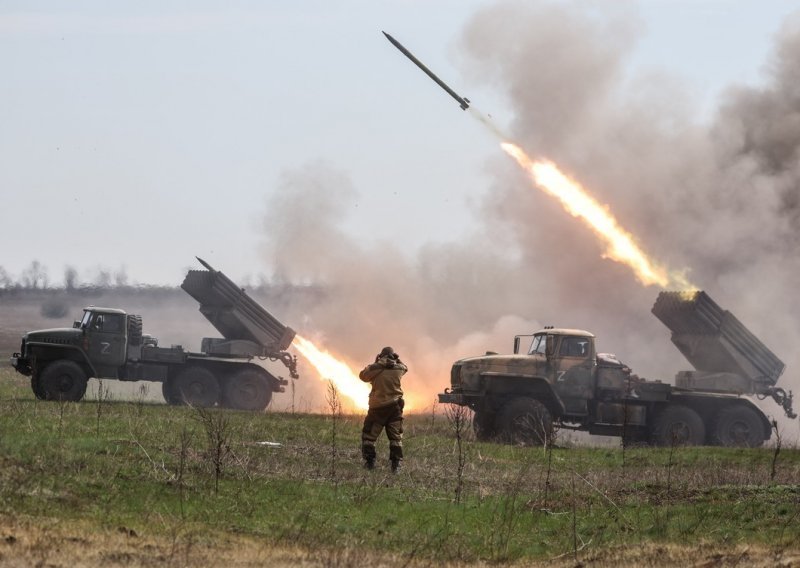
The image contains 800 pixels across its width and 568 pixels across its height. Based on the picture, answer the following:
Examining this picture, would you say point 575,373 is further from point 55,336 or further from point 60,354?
point 55,336

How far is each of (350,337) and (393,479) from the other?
95.1 ft

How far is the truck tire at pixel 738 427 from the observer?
30359 millimetres

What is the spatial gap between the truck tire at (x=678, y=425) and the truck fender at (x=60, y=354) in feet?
44.0

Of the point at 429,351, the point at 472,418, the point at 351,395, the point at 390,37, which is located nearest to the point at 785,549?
the point at 472,418

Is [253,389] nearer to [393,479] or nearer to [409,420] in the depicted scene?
[409,420]

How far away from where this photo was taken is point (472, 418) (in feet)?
97.7

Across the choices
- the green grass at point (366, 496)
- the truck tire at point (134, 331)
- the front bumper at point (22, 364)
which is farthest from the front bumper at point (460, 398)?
the front bumper at point (22, 364)

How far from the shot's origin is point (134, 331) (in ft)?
111

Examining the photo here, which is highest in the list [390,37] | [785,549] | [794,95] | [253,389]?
[794,95]

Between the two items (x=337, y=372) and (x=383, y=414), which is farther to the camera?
(x=337, y=372)

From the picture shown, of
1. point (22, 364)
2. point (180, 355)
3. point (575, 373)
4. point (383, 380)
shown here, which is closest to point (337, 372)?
point (180, 355)

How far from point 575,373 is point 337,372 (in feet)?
39.3

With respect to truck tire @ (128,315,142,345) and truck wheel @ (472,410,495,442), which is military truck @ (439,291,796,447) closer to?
truck wheel @ (472,410,495,442)

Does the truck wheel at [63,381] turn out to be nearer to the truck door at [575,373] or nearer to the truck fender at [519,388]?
the truck fender at [519,388]
